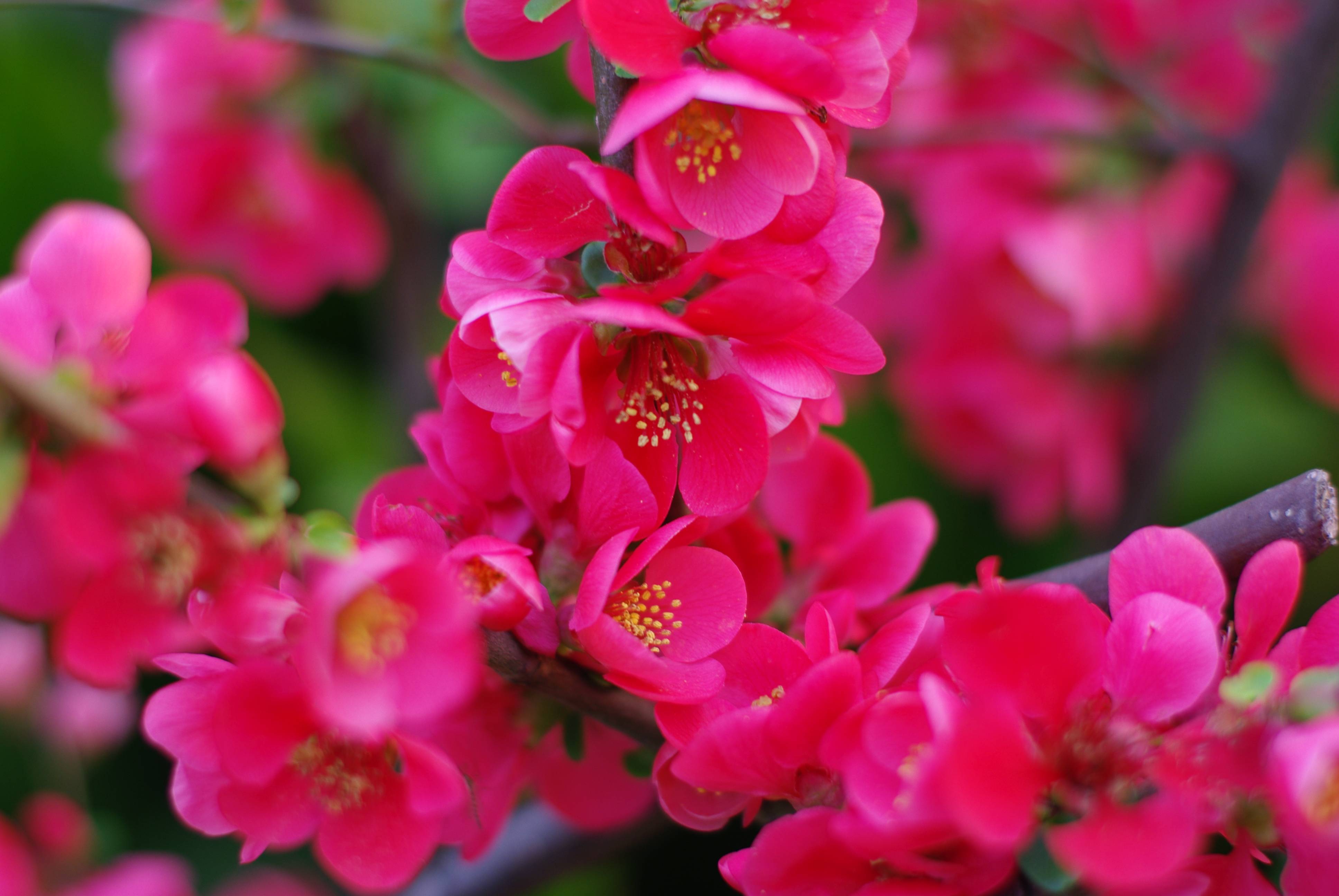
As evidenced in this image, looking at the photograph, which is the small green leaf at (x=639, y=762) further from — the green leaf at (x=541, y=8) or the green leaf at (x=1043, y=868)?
the green leaf at (x=541, y=8)

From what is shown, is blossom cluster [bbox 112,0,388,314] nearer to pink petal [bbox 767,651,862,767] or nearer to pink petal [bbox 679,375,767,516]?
pink petal [bbox 679,375,767,516]

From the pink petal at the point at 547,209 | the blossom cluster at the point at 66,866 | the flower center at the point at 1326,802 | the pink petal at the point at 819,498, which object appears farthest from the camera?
the blossom cluster at the point at 66,866

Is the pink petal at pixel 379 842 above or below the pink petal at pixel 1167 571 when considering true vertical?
below

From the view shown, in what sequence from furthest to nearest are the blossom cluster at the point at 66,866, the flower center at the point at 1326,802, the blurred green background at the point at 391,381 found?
the blurred green background at the point at 391,381
the blossom cluster at the point at 66,866
the flower center at the point at 1326,802

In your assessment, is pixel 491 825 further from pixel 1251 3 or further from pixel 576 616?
pixel 1251 3

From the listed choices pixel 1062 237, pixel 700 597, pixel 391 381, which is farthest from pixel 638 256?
pixel 391 381

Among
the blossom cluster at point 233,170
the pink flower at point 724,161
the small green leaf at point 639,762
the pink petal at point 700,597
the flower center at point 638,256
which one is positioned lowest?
the blossom cluster at point 233,170

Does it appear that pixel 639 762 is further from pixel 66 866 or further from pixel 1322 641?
pixel 66 866

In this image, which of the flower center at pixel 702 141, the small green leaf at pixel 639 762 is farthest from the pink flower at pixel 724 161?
the small green leaf at pixel 639 762

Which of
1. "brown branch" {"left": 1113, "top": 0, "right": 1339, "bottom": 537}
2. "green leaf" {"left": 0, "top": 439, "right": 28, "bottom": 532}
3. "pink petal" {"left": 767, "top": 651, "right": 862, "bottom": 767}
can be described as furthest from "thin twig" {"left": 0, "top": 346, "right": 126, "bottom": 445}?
"brown branch" {"left": 1113, "top": 0, "right": 1339, "bottom": 537}
